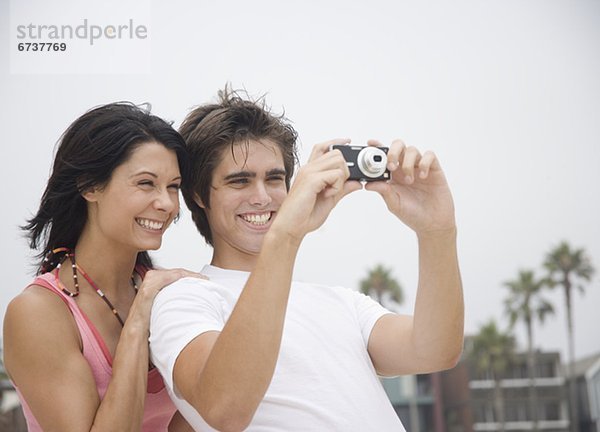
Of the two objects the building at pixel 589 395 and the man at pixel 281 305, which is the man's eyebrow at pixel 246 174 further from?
the building at pixel 589 395

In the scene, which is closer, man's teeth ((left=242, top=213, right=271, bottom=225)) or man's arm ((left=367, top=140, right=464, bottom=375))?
man's arm ((left=367, top=140, right=464, bottom=375))

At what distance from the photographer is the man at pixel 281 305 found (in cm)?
144

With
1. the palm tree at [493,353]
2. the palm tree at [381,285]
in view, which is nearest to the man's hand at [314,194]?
the palm tree at [381,285]

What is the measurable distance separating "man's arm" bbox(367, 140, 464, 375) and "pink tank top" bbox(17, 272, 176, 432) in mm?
585

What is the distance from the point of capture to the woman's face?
2.06 m

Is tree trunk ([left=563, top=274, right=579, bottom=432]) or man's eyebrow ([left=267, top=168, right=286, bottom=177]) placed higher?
man's eyebrow ([left=267, top=168, right=286, bottom=177])

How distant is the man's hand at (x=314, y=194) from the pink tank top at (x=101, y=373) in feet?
2.51

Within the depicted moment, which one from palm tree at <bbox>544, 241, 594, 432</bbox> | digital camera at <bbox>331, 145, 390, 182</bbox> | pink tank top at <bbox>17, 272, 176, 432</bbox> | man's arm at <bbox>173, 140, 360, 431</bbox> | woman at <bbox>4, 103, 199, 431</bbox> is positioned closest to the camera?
man's arm at <bbox>173, 140, 360, 431</bbox>

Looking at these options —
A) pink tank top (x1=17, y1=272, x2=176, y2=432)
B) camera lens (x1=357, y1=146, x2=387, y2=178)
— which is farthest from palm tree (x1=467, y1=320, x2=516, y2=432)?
camera lens (x1=357, y1=146, x2=387, y2=178)

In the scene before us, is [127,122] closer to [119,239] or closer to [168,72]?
[119,239]

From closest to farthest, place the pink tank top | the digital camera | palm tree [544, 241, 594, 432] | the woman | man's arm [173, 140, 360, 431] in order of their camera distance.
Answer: man's arm [173, 140, 360, 431], the digital camera, the woman, the pink tank top, palm tree [544, 241, 594, 432]

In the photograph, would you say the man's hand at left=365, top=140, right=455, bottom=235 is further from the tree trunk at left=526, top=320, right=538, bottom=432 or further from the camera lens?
the tree trunk at left=526, top=320, right=538, bottom=432

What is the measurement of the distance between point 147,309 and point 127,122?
20.3 inches

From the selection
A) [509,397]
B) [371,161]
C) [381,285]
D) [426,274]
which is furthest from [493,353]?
[371,161]
